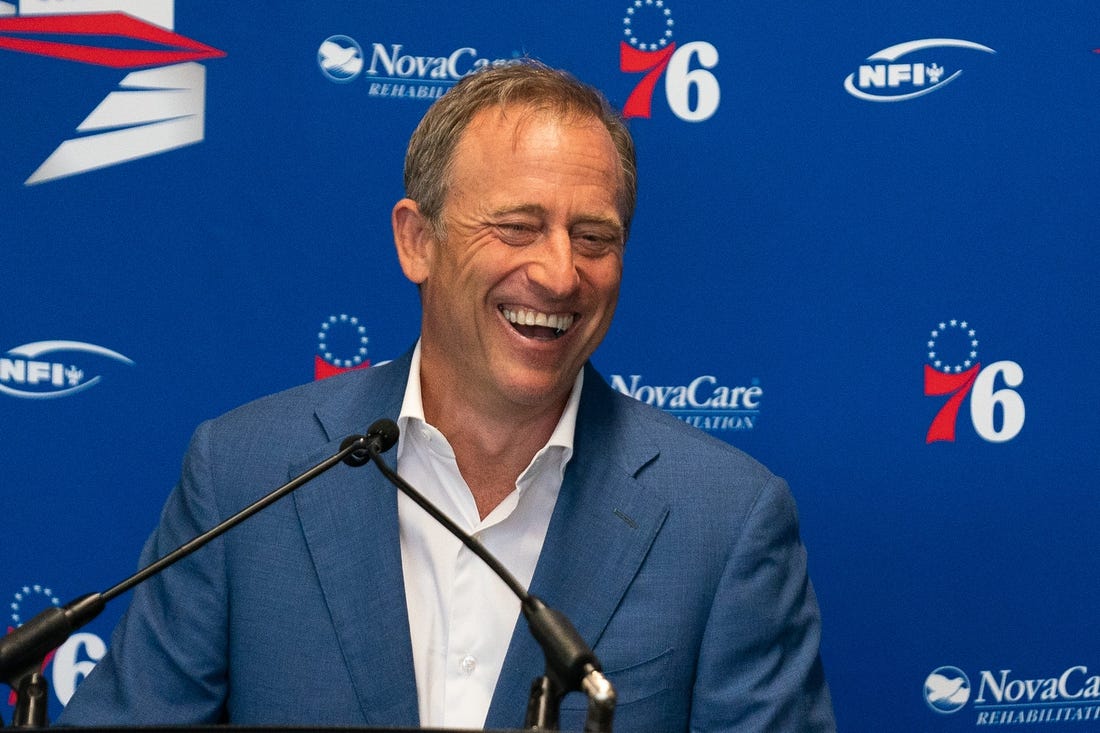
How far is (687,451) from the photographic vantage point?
7.64ft

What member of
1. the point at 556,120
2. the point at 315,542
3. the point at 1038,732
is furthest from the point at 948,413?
the point at 315,542

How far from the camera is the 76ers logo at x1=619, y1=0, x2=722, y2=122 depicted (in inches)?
112

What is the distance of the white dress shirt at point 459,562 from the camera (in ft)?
7.12

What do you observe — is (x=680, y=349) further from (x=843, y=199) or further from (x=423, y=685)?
(x=423, y=685)

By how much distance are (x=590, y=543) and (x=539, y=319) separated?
0.38m

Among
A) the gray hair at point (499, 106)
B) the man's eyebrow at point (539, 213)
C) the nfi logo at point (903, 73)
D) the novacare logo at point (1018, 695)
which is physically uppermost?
the nfi logo at point (903, 73)

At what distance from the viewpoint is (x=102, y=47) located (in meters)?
2.78

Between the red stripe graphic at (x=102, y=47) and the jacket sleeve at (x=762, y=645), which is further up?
the red stripe graphic at (x=102, y=47)

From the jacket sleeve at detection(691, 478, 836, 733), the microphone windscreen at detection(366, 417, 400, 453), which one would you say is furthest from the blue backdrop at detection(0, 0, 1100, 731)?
the microphone windscreen at detection(366, 417, 400, 453)

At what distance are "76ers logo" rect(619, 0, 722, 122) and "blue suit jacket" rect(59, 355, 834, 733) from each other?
0.91 m

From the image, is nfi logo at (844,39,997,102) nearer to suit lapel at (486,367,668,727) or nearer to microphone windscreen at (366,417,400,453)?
suit lapel at (486,367,668,727)

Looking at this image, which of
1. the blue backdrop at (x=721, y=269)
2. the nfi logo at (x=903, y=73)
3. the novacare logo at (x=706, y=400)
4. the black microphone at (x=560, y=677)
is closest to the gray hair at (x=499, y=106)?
the blue backdrop at (x=721, y=269)

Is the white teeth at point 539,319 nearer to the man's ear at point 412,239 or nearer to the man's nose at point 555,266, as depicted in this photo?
the man's nose at point 555,266

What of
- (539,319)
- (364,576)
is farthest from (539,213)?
(364,576)
